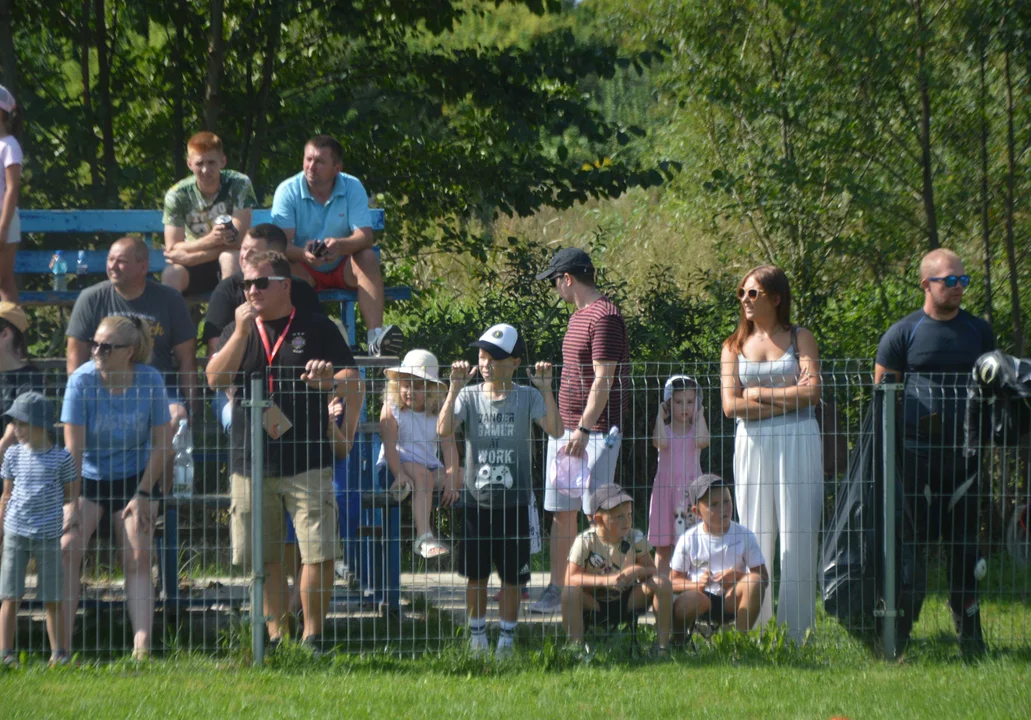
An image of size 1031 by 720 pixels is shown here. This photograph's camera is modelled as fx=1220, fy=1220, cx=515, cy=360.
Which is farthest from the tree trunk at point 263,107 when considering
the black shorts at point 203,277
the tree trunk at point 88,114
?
the black shorts at point 203,277

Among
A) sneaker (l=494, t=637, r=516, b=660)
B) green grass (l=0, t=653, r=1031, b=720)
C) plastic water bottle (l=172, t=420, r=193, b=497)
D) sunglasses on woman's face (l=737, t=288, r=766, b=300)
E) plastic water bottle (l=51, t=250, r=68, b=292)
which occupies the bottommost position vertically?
green grass (l=0, t=653, r=1031, b=720)

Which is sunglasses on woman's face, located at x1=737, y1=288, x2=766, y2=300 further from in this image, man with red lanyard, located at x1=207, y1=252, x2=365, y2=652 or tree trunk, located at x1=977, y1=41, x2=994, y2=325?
tree trunk, located at x1=977, y1=41, x2=994, y2=325

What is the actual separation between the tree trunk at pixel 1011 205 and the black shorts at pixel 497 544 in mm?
5368

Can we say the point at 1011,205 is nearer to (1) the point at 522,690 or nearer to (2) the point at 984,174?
(2) the point at 984,174

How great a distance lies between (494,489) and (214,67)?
707 centimetres

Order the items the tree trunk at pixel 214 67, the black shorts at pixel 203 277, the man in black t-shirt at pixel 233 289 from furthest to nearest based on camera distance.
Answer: the tree trunk at pixel 214 67, the black shorts at pixel 203 277, the man in black t-shirt at pixel 233 289

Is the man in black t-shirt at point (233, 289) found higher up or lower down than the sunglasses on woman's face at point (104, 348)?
higher up

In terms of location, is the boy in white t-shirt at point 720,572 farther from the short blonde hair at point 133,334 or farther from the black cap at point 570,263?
the short blonde hair at point 133,334

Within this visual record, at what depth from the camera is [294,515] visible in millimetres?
5840

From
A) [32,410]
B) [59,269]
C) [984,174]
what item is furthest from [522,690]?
[984,174]

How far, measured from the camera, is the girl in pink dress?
20.0 ft

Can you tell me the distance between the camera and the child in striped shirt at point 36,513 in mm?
5699

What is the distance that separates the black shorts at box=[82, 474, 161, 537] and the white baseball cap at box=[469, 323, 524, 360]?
176 cm

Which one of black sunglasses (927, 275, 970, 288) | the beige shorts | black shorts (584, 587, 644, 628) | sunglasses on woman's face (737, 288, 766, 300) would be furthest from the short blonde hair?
black sunglasses (927, 275, 970, 288)
